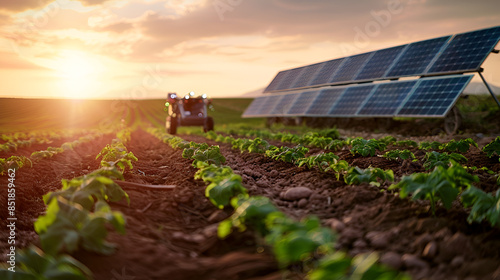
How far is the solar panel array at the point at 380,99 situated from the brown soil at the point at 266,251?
11.6 m

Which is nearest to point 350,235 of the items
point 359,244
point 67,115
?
point 359,244

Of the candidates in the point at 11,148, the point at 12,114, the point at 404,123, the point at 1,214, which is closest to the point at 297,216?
the point at 1,214

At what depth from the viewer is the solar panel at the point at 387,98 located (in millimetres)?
17719

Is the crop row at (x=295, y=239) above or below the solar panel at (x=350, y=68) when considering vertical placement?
below

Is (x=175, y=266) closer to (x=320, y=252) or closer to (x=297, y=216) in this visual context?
(x=320, y=252)

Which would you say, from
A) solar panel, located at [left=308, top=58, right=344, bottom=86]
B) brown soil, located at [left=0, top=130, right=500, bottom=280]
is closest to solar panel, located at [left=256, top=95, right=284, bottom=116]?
solar panel, located at [left=308, top=58, right=344, bottom=86]

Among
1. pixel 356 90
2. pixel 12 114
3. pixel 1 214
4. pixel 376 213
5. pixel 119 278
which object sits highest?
pixel 356 90

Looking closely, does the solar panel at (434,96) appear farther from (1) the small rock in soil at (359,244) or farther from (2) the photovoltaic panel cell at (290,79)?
(1) the small rock in soil at (359,244)

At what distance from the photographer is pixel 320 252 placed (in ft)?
9.50

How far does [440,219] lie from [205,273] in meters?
2.18

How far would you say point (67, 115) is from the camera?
4669 cm

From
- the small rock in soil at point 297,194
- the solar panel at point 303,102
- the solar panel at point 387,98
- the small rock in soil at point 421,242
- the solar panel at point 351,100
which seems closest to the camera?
the small rock in soil at point 421,242

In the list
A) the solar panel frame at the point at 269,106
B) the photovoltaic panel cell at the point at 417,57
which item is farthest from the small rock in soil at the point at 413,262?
the solar panel frame at the point at 269,106

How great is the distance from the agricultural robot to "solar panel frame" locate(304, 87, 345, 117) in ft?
19.1
